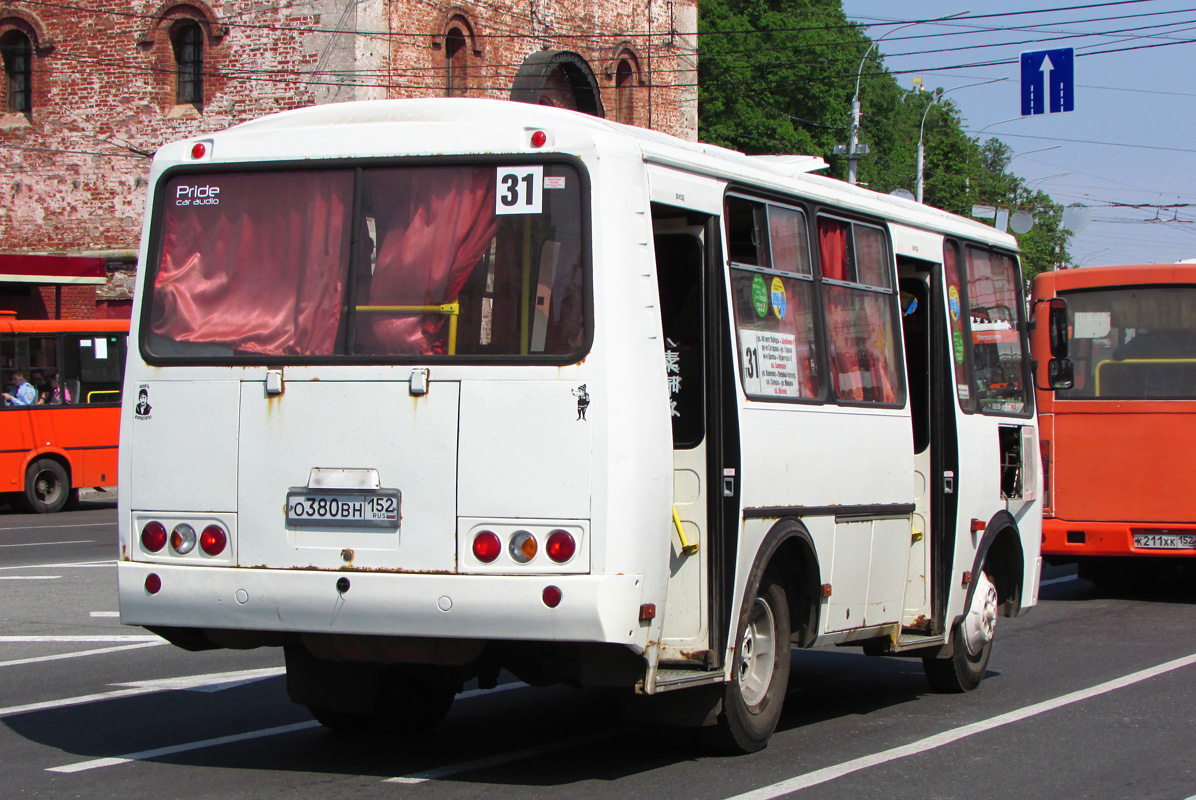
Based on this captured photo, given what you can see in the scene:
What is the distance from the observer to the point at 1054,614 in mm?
13898

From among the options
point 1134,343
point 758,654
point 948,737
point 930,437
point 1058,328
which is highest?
point 1134,343

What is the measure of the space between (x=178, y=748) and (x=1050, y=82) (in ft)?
72.8

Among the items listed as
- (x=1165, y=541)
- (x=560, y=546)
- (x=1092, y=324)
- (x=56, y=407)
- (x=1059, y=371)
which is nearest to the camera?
(x=560, y=546)

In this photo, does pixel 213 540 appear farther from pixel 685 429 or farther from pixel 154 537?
pixel 685 429

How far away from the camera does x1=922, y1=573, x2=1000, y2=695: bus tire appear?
380 inches

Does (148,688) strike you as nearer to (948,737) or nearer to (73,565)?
(948,737)

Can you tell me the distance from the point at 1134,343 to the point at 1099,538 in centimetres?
180

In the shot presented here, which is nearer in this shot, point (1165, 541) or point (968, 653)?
point (968, 653)

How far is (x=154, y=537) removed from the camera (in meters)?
6.83

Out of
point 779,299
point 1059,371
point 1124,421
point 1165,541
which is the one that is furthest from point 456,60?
point 779,299

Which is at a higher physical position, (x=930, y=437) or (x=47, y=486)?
(x=930, y=437)

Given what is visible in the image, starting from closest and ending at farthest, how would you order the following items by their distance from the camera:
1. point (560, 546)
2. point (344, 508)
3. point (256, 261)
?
point (560, 546)
point (344, 508)
point (256, 261)

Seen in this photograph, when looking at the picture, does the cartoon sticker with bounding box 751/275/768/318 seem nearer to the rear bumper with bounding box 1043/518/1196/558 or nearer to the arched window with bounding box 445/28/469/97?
the rear bumper with bounding box 1043/518/1196/558

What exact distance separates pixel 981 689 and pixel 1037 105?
18618 mm
